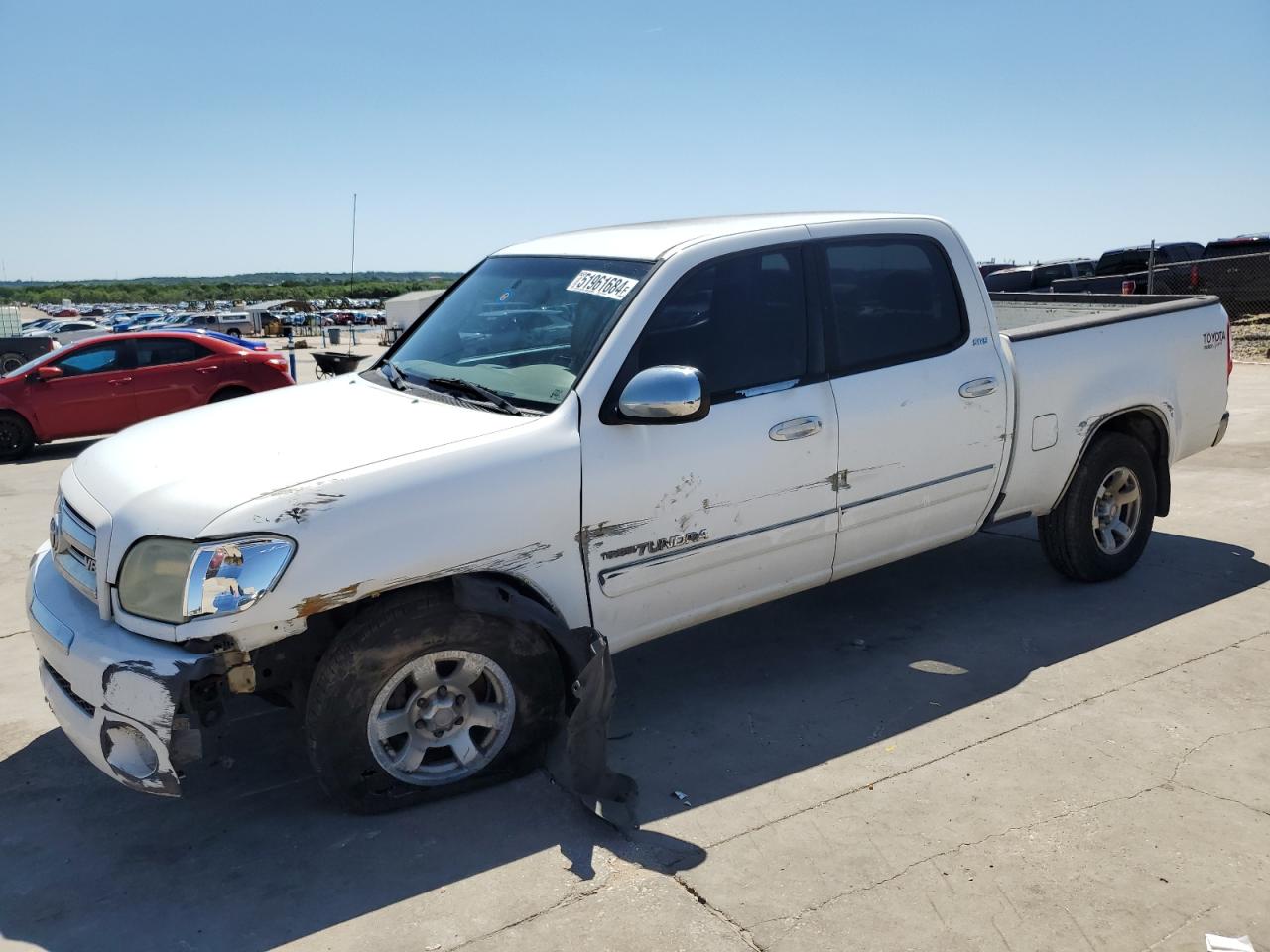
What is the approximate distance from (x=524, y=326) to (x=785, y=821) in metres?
2.12

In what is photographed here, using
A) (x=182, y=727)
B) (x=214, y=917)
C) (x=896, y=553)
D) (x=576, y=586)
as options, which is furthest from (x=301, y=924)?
(x=896, y=553)

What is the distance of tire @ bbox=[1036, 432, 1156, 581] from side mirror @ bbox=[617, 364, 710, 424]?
264 centimetres

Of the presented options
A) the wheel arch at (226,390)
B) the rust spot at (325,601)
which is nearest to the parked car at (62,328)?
the wheel arch at (226,390)

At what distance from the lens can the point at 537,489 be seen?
358 centimetres

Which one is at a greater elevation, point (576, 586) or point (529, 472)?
point (529, 472)

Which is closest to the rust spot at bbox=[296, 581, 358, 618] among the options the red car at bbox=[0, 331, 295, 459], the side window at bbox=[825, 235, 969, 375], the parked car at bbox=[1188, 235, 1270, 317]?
the side window at bbox=[825, 235, 969, 375]

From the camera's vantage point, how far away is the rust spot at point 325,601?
3.23m

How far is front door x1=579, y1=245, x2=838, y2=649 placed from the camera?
3.78 metres

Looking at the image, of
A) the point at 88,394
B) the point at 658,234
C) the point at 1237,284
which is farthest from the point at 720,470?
the point at 1237,284

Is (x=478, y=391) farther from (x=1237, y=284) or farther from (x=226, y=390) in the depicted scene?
(x=1237, y=284)

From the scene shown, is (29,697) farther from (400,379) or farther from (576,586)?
(576,586)

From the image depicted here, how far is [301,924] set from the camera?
3.04 m

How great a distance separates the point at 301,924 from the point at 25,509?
721 cm

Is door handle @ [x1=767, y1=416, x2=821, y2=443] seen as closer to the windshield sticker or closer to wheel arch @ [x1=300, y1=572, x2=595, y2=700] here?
the windshield sticker
